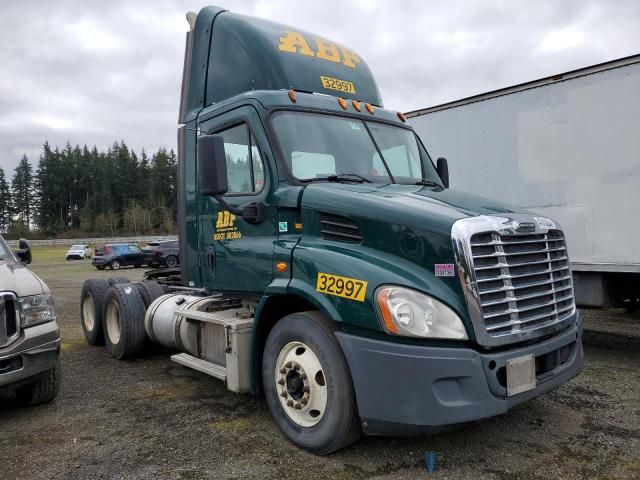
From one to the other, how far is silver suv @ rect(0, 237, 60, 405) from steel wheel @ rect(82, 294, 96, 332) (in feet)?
8.17

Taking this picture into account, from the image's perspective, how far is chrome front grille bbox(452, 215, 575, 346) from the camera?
3.31 meters

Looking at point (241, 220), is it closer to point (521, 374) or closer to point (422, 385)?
point (422, 385)

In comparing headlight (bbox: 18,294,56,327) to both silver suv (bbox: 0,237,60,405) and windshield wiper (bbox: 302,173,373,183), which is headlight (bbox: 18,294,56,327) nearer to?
silver suv (bbox: 0,237,60,405)

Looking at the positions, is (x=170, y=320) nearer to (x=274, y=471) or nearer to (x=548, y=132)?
(x=274, y=471)

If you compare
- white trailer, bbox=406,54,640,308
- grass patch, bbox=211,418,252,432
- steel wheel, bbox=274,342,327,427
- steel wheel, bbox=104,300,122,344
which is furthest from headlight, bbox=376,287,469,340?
steel wheel, bbox=104,300,122,344

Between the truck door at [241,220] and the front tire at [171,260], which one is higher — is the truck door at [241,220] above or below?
above

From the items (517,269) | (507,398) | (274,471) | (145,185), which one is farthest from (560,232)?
(145,185)

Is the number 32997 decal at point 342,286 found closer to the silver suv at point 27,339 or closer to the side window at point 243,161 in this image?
the side window at point 243,161

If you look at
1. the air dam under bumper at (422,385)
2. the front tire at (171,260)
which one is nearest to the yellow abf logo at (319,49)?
the air dam under bumper at (422,385)

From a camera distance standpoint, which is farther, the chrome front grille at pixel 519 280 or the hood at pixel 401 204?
the hood at pixel 401 204

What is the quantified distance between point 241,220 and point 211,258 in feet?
2.29

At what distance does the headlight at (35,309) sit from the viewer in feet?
14.7

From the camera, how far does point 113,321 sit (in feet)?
22.9

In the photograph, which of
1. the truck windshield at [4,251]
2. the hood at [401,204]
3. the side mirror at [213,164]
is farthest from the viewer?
the truck windshield at [4,251]
